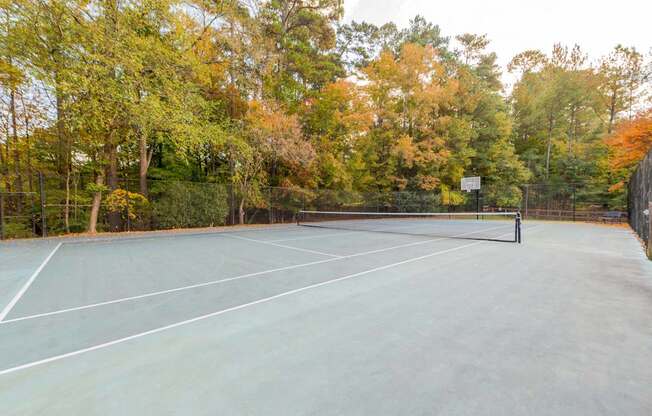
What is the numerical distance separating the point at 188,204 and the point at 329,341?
40.0 ft

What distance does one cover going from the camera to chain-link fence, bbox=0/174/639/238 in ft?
34.2

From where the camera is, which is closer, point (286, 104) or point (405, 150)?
point (286, 104)

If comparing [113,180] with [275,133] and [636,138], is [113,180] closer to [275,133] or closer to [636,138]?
[275,133]

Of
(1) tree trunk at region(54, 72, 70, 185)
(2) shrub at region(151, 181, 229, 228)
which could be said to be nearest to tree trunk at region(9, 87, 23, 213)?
(1) tree trunk at region(54, 72, 70, 185)

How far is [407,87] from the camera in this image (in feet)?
68.5

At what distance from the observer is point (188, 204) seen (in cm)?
1269

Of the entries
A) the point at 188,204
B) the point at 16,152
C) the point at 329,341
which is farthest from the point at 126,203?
the point at 329,341

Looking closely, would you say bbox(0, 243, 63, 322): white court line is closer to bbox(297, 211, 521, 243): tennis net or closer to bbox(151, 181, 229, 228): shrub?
bbox(151, 181, 229, 228): shrub

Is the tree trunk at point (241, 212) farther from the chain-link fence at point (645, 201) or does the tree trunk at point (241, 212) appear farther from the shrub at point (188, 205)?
the chain-link fence at point (645, 201)

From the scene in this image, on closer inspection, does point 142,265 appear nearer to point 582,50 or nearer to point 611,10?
point 611,10

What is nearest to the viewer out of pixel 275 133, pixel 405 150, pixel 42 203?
pixel 42 203

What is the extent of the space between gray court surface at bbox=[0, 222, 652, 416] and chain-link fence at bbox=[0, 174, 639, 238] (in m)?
7.64

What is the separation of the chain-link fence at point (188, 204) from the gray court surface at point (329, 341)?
25.1 ft

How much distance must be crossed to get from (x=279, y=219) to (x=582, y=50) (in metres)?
31.0
